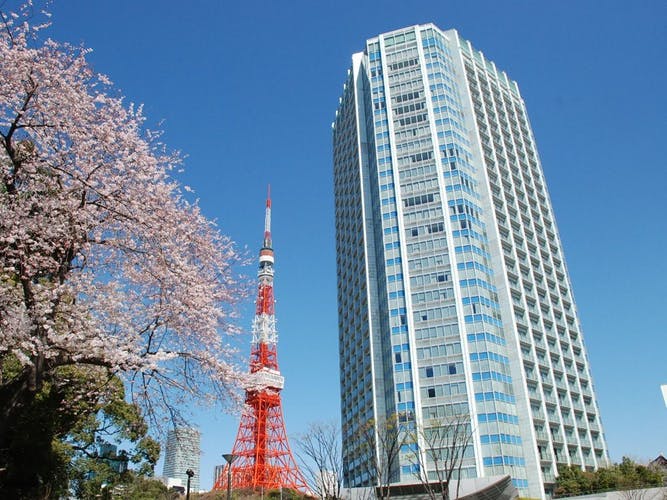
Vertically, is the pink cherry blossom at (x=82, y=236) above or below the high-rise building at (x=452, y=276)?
below

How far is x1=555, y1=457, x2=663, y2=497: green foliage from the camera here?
4063 centimetres

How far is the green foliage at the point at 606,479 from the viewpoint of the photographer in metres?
40.6

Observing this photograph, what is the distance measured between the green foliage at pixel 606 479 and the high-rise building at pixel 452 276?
4.94 ft

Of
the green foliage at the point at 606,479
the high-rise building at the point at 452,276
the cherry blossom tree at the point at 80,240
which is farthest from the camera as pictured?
the high-rise building at the point at 452,276

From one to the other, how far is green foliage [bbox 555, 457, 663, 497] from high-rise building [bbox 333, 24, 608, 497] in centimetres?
151

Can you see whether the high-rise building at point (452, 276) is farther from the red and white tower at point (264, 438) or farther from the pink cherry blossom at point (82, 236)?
the pink cherry blossom at point (82, 236)

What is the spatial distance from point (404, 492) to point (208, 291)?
3395cm

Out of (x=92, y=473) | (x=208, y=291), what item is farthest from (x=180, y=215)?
(x=92, y=473)

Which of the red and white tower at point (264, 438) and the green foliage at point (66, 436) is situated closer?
the green foliage at point (66, 436)

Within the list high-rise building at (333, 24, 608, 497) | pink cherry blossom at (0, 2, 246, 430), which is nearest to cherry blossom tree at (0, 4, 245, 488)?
pink cherry blossom at (0, 2, 246, 430)

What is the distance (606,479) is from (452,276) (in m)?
20.9

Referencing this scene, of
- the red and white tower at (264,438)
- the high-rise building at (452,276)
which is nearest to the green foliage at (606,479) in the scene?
the high-rise building at (452,276)

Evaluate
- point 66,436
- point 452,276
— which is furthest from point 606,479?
point 66,436

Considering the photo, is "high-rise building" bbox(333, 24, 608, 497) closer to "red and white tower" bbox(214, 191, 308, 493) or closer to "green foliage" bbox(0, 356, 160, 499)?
"red and white tower" bbox(214, 191, 308, 493)
